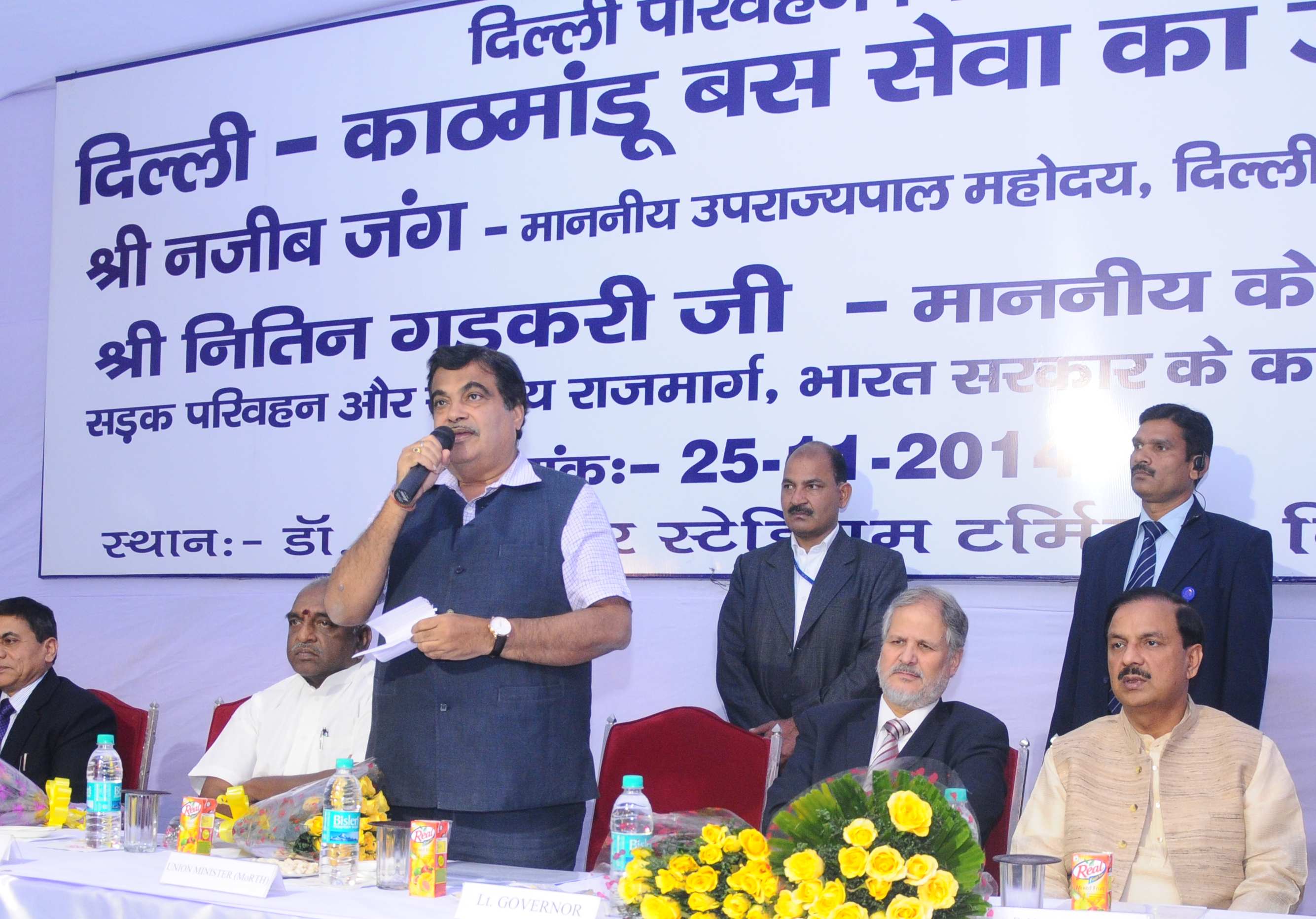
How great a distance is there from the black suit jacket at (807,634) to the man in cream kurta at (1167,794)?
902 mm

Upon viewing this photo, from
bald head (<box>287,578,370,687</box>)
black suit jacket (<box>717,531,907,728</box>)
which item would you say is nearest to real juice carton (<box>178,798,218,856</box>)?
bald head (<box>287,578,370,687</box>)

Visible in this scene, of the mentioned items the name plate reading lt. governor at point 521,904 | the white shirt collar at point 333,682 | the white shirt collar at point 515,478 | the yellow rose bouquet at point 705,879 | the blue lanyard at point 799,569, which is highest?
the white shirt collar at point 515,478

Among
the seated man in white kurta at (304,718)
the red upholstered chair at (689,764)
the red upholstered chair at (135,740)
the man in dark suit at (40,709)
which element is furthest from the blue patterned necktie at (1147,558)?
the man in dark suit at (40,709)

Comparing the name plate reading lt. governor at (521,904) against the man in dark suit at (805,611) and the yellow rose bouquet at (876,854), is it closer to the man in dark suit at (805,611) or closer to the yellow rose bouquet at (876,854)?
the yellow rose bouquet at (876,854)

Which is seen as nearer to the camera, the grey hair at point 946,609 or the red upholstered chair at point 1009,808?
the red upholstered chair at point 1009,808

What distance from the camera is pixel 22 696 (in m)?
3.93

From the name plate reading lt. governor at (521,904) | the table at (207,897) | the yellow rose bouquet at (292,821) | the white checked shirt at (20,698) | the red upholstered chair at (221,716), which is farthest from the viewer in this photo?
the white checked shirt at (20,698)

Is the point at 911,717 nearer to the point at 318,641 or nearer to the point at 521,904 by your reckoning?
the point at 521,904

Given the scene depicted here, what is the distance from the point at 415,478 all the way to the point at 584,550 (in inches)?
13.3

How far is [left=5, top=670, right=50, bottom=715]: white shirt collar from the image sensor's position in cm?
391

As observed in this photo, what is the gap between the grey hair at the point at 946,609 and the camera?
9.23ft

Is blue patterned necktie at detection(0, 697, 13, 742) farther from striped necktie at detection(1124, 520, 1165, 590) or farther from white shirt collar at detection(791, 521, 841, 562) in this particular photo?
striped necktie at detection(1124, 520, 1165, 590)

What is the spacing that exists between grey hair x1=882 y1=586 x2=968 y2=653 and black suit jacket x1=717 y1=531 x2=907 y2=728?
2.32ft

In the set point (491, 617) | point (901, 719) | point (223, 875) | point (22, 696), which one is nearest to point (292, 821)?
point (223, 875)
